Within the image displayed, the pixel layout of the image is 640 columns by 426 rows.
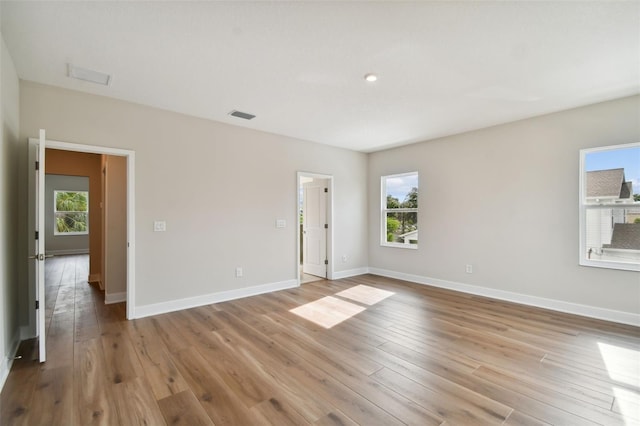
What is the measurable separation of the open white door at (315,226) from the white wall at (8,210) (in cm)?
446

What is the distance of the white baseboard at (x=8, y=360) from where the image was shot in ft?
7.28

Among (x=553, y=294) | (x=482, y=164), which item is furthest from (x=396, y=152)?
(x=553, y=294)

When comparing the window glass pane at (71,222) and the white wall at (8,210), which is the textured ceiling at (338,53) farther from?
the window glass pane at (71,222)

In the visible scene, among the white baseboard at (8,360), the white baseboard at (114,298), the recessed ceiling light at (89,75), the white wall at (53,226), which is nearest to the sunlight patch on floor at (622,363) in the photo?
the white baseboard at (8,360)

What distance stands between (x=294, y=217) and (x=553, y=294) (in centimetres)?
406

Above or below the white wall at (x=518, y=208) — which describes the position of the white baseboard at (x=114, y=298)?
below

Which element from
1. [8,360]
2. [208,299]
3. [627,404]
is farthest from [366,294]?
[8,360]

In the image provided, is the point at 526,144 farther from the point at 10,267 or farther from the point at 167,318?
the point at 10,267

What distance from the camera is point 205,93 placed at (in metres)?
3.39

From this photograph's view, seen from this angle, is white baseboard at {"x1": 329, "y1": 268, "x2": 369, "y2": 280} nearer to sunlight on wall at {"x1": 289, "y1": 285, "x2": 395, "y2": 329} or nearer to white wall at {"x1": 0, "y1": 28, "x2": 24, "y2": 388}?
sunlight on wall at {"x1": 289, "y1": 285, "x2": 395, "y2": 329}

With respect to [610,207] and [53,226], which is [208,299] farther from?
[53,226]

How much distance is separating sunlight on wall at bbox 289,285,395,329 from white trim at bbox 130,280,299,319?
0.93 metres

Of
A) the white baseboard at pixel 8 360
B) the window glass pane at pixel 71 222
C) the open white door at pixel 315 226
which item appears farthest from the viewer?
the window glass pane at pixel 71 222

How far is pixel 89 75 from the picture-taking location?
295cm
